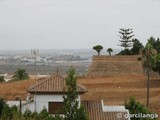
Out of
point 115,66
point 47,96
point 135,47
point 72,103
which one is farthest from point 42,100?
point 135,47

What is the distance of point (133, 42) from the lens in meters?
60.0

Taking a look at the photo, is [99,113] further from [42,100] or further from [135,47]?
[135,47]

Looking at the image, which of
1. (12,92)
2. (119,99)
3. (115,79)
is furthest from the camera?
(115,79)

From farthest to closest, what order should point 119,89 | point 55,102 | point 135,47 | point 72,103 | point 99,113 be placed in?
1. point 135,47
2. point 119,89
3. point 55,102
4. point 99,113
5. point 72,103

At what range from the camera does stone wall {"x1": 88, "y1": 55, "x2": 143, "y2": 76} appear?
164 feet

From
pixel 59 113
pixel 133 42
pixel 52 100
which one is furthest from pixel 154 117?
pixel 133 42

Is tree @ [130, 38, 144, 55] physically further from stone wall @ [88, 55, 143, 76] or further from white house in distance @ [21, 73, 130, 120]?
white house in distance @ [21, 73, 130, 120]

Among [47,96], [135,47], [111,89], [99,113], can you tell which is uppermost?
[135,47]

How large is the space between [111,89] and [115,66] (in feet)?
26.9

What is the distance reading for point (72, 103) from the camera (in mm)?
17250

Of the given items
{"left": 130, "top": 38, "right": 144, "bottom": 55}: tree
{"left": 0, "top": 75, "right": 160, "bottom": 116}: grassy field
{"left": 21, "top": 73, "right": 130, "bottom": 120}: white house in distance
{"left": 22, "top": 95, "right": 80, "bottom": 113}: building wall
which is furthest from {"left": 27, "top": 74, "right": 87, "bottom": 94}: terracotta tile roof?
{"left": 130, "top": 38, "right": 144, "bottom": 55}: tree

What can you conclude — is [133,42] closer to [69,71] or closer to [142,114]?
[142,114]

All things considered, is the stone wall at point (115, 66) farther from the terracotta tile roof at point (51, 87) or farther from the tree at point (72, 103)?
the tree at point (72, 103)

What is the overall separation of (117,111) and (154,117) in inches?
136
